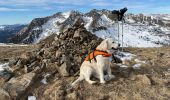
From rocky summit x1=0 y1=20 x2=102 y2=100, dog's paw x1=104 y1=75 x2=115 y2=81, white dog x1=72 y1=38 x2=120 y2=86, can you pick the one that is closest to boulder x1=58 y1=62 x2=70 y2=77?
rocky summit x1=0 y1=20 x2=102 y2=100

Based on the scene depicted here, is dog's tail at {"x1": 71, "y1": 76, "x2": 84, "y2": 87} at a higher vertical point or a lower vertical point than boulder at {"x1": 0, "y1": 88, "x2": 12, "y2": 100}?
higher

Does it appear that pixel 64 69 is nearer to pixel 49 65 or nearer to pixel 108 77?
pixel 49 65

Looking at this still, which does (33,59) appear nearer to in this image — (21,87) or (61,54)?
(61,54)

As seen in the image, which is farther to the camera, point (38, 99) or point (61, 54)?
point (61, 54)

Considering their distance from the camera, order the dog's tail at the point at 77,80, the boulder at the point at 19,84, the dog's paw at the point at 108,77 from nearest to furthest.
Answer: the dog's tail at the point at 77,80 → the dog's paw at the point at 108,77 → the boulder at the point at 19,84

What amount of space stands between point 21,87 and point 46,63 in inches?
116

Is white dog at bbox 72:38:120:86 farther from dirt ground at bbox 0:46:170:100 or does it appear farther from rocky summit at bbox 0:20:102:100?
rocky summit at bbox 0:20:102:100

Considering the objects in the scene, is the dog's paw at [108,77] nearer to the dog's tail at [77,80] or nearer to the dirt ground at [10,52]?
the dog's tail at [77,80]

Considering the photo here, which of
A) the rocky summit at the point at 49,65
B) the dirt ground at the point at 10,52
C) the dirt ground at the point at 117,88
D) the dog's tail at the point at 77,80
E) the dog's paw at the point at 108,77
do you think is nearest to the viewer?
the dirt ground at the point at 117,88

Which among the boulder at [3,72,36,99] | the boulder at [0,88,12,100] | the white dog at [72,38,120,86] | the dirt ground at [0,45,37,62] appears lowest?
the dirt ground at [0,45,37,62]

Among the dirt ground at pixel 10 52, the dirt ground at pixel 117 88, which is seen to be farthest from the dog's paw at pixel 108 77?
the dirt ground at pixel 10 52

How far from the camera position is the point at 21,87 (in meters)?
15.1

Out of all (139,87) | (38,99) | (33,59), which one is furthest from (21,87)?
(139,87)

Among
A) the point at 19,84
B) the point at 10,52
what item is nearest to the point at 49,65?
the point at 19,84
